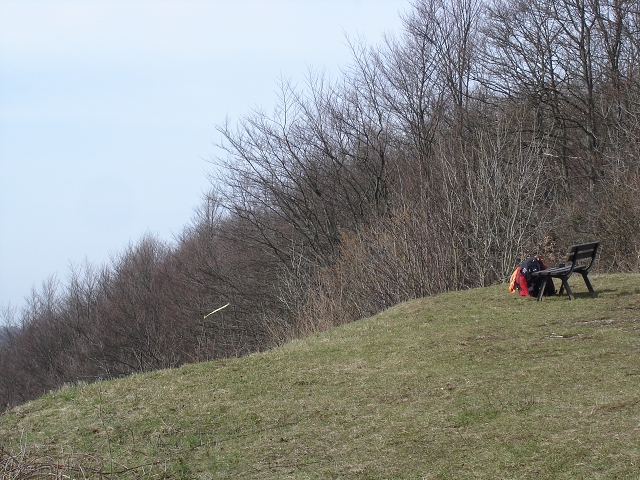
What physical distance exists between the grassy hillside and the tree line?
207 inches

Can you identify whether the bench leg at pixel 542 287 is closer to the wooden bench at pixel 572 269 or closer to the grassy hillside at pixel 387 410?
the wooden bench at pixel 572 269

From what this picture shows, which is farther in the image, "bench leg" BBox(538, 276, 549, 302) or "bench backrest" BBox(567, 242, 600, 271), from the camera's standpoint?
"bench leg" BBox(538, 276, 549, 302)

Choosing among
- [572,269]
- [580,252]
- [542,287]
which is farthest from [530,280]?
[580,252]

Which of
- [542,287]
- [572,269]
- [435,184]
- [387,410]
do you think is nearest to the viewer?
[387,410]

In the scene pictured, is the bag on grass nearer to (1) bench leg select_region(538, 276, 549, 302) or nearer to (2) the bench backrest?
(1) bench leg select_region(538, 276, 549, 302)

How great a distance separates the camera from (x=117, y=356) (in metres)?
42.5

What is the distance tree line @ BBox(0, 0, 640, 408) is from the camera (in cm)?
1542

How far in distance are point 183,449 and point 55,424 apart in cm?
178

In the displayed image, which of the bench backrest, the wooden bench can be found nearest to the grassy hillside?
the wooden bench

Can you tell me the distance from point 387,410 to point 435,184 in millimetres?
12037

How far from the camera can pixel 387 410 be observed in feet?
21.2

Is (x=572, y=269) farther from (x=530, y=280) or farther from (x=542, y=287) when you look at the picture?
(x=530, y=280)

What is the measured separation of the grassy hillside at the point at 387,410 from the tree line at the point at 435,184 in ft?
17.2

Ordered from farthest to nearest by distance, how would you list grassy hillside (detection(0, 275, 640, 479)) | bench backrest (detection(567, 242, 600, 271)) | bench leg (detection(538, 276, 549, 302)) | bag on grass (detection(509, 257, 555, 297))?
1. bag on grass (detection(509, 257, 555, 297))
2. bench leg (detection(538, 276, 549, 302))
3. bench backrest (detection(567, 242, 600, 271))
4. grassy hillside (detection(0, 275, 640, 479))
